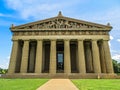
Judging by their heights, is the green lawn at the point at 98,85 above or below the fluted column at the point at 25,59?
below

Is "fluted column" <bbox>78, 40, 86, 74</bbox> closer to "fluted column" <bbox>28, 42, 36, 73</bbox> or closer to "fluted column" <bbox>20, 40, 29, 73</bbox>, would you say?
"fluted column" <bbox>28, 42, 36, 73</bbox>

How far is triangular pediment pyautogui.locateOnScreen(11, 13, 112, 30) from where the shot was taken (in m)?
36.0

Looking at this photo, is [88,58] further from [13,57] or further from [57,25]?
[13,57]

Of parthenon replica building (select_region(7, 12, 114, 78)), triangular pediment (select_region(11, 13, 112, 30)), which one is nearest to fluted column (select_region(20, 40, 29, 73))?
parthenon replica building (select_region(7, 12, 114, 78))

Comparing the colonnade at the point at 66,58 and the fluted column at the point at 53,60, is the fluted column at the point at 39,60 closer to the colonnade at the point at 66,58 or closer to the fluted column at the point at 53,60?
the colonnade at the point at 66,58

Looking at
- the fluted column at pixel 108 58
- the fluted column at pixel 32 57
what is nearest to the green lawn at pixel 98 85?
the fluted column at pixel 108 58

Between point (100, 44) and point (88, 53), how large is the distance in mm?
3706

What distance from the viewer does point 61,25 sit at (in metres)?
36.4

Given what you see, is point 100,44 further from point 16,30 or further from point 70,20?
point 16,30

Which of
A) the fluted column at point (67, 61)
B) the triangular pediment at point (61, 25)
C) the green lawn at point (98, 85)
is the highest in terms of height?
the triangular pediment at point (61, 25)

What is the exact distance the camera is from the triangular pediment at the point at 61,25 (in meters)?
36.0

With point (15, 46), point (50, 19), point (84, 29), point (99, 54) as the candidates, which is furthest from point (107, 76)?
point (15, 46)

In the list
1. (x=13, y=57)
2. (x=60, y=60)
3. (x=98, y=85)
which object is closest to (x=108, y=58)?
(x=60, y=60)

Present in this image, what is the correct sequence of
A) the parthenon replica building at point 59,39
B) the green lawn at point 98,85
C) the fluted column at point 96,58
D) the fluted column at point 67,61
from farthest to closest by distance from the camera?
1. the parthenon replica building at point 59,39
2. the fluted column at point 96,58
3. the fluted column at point 67,61
4. the green lawn at point 98,85
